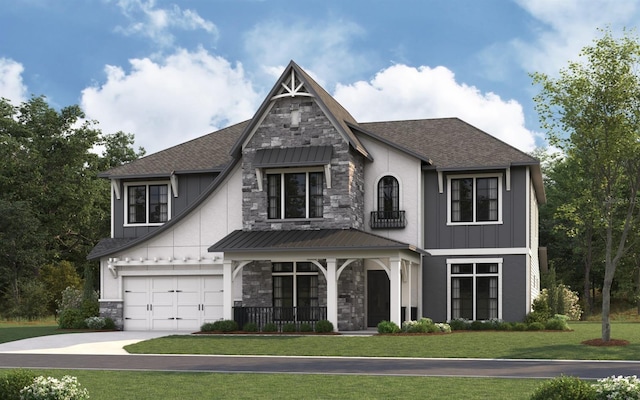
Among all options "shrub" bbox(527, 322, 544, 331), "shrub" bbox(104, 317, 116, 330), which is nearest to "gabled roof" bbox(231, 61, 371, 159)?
"shrub" bbox(104, 317, 116, 330)

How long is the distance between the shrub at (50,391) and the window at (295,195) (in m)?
20.2

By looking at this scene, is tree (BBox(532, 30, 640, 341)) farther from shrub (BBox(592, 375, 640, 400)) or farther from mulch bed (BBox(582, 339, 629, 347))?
shrub (BBox(592, 375, 640, 400))

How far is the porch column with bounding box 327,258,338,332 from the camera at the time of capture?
29.3 m

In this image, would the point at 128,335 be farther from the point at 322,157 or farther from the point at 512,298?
the point at 512,298

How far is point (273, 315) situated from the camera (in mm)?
30547

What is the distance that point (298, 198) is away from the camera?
32.1 meters

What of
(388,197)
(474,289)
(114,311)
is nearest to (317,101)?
(388,197)

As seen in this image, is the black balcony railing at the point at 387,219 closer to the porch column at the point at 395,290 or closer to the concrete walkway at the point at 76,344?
the porch column at the point at 395,290

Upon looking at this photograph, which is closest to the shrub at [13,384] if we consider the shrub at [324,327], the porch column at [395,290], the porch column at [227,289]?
the shrub at [324,327]

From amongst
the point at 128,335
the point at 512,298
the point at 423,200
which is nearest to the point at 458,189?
the point at 423,200

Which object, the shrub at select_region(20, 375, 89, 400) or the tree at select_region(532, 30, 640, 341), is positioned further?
the tree at select_region(532, 30, 640, 341)

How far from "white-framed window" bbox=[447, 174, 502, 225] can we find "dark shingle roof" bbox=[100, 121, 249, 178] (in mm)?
9408

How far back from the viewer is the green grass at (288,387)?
46.4ft

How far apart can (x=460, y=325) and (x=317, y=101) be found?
10.0 m
